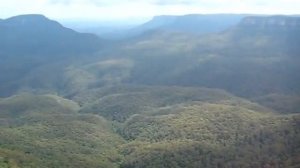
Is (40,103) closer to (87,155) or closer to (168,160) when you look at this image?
(87,155)

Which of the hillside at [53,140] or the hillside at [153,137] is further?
the hillside at [153,137]

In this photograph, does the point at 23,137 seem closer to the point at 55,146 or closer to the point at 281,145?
the point at 55,146

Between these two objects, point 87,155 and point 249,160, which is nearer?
point 249,160

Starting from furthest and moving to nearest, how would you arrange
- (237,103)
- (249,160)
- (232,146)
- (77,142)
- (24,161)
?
(237,103) → (77,142) → (232,146) → (249,160) → (24,161)

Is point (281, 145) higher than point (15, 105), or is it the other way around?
point (281, 145)

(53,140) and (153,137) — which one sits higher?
(53,140)

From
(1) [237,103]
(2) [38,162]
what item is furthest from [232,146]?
(1) [237,103]

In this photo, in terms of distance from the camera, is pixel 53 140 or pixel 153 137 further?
pixel 153 137

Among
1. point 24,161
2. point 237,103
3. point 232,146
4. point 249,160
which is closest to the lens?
point 24,161

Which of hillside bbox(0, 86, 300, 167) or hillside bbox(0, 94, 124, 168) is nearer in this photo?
hillside bbox(0, 94, 124, 168)

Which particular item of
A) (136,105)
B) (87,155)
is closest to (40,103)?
(136,105)
